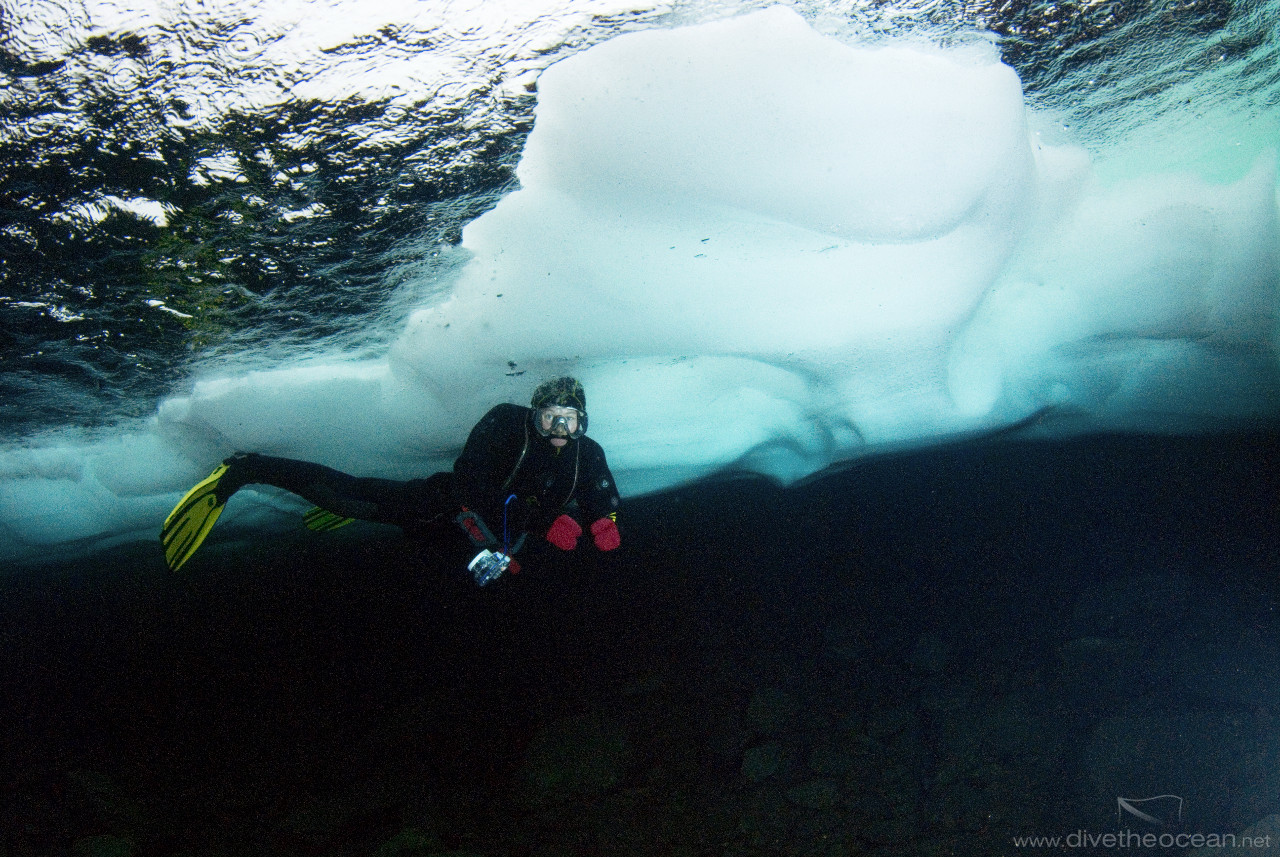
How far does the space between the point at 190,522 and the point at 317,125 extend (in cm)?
372

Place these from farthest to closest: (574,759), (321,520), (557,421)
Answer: (321,520), (574,759), (557,421)

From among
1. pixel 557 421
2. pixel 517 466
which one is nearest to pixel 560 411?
pixel 557 421

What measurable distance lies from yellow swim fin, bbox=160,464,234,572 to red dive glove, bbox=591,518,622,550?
3267mm

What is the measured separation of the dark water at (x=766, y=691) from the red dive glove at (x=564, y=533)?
1524 mm

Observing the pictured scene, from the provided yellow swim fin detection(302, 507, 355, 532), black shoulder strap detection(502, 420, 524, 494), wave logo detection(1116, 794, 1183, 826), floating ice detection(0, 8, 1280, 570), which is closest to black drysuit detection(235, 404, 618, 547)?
black shoulder strap detection(502, 420, 524, 494)

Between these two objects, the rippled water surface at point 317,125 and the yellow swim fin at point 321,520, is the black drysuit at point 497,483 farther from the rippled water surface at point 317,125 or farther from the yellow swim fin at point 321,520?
the rippled water surface at point 317,125

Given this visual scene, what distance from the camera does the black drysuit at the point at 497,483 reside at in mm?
4250

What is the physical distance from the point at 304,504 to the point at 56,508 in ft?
11.7

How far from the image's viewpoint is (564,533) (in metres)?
3.83

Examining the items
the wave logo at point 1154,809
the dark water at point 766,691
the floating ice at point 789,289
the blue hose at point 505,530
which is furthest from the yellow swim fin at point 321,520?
the wave logo at point 1154,809

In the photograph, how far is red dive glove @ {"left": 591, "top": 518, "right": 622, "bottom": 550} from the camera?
161 inches

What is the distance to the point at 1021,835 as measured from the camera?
4172 millimetres

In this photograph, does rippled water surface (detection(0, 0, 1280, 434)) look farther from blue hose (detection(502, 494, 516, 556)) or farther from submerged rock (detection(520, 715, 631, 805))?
submerged rock (detection(520, 715, 631, 805))

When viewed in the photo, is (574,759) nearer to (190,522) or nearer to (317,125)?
(190,522)
